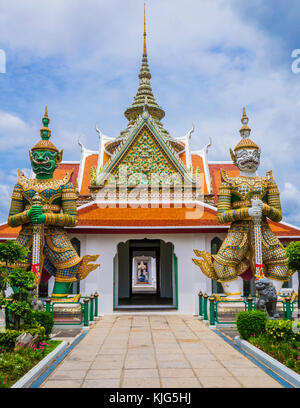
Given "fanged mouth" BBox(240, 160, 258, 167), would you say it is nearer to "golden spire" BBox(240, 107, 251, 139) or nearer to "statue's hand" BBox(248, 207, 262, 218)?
"golden spire" BBox(240, 107, 251, 139)

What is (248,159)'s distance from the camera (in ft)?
35.3

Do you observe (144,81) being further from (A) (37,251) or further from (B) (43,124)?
(A) (37,251)

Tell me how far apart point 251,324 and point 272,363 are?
1.66 m

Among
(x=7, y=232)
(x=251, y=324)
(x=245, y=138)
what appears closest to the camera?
(x=251, y=324)

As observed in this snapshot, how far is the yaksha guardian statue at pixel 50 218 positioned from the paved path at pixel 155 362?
6.28 ft

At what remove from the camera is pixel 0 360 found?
5.27 meters

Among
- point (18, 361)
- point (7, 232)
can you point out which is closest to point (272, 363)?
point (18, 361)

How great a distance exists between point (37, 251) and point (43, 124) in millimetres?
4177

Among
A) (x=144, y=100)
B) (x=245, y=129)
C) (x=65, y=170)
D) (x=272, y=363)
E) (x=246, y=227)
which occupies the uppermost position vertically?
(x=144, y=100)

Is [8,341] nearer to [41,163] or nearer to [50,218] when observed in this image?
[50,218]

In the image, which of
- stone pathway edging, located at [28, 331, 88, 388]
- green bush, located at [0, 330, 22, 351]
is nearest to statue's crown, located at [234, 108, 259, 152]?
stone pathway edging, located at [28, 331, 88, 388]

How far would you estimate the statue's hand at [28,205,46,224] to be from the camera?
9.60 metres

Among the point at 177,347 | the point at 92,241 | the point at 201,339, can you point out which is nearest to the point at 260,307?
the point at 201,339

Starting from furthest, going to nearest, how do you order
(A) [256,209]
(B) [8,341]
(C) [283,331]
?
1. (A) [256,209]
2. (C) [283,331]
3. (B) [8,341]
